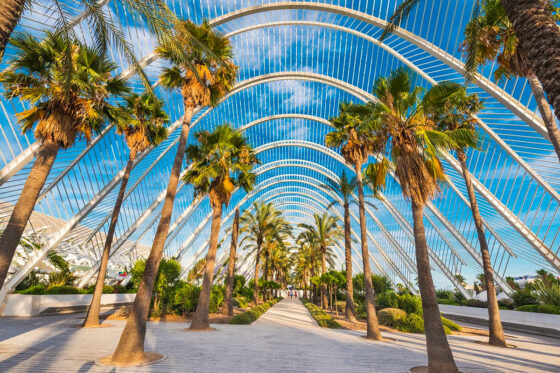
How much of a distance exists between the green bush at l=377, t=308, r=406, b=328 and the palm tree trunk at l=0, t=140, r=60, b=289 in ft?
58.8

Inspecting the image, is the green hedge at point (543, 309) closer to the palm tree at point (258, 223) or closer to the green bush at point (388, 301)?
the green bush at point (388, 301)

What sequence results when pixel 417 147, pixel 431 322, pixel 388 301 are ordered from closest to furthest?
1. pixel 431 322
2. pixel 417 147
3. pixel 388 301

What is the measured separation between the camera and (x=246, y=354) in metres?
8.05

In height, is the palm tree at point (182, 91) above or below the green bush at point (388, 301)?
above

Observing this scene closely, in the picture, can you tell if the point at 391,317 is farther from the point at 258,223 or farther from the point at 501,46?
the point at 258,223

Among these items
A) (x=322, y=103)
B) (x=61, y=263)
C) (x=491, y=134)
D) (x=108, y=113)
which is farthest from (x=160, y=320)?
(x=322, y=103)

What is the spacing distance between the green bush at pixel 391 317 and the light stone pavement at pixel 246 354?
5.79m

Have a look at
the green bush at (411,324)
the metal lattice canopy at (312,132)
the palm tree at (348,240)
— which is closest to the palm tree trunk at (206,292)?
the metal lattice canopy at (312,132)

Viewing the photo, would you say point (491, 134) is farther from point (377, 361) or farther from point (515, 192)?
point (377, 361)

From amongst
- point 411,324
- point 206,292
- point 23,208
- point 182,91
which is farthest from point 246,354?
point 411,324

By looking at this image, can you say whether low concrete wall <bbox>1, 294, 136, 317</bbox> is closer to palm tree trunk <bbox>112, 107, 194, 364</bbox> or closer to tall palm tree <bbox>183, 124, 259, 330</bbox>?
tall palm tree <bbox>183, 124, 259, 330</bbox>

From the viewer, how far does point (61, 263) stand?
78.5 ft

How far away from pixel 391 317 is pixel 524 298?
408 inches

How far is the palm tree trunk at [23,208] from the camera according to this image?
21.4 ft
